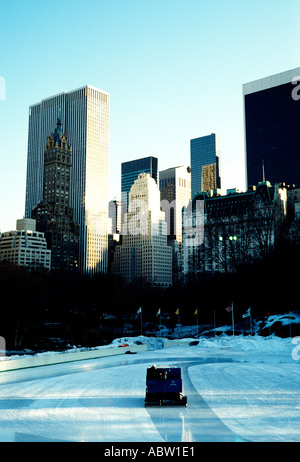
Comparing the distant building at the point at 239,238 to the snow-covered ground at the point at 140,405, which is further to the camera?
the distant building at the point at 239,238

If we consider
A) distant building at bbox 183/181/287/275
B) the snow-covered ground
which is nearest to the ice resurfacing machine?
the snow-covered ground

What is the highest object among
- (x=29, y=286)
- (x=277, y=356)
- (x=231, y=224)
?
(x=231, y=224)

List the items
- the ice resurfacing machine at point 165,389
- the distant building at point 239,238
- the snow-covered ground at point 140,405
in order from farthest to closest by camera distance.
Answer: the distant building at point 239,238 < the ice resurfacing machine at point 165,389 < the snow-covered ground at point 140,405

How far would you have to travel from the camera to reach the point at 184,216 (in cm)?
18850

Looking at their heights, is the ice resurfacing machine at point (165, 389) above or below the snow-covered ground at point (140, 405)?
above

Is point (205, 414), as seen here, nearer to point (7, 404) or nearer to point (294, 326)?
point (7, 404)

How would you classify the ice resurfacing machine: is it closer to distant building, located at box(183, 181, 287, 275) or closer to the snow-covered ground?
the snow-covered ground

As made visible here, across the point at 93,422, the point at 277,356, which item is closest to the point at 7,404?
the point at 93,422

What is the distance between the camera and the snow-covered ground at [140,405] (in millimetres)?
14078

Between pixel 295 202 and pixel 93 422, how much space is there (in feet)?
564

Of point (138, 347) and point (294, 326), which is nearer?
point (138, 347)

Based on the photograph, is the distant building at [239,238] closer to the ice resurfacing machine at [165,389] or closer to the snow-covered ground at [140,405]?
the snow-covered ground at [140,405]

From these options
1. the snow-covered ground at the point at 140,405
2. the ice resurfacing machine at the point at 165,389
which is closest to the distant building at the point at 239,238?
the snow-covered ground at the point at 140,405

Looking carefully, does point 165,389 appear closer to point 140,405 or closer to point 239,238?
point 140,405
